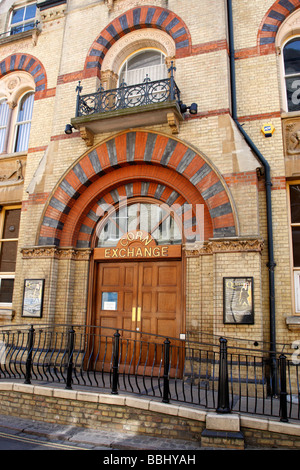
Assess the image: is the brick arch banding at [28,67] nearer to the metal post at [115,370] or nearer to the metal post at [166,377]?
the metal post at [115,370]

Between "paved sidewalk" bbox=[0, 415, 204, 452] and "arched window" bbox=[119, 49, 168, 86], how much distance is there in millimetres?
8722

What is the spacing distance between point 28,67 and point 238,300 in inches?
389

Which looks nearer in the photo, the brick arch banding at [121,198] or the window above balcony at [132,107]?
the window above balcony at [132,107]

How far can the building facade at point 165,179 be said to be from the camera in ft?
26.7

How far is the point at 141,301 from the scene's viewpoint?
9195mm

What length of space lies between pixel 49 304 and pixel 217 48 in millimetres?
7615

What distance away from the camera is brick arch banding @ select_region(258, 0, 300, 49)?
9273mm

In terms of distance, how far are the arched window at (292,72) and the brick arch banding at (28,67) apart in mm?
7008

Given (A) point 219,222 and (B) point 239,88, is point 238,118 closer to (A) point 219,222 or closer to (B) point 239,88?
(B) point 239,88

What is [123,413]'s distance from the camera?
620cm

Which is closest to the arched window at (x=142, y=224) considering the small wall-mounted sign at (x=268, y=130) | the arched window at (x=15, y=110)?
the small wall-mounted sign at (x=268, y=130)
